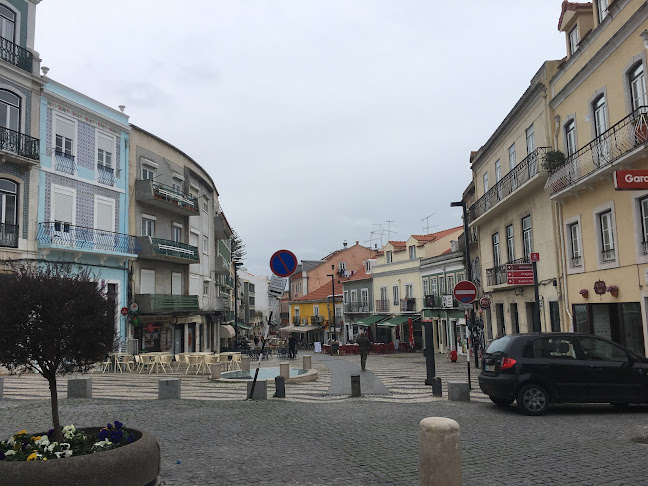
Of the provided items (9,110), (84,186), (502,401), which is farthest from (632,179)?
(84,186)

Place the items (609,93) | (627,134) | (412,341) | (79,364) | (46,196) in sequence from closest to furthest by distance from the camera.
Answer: (79,364) < (627,134) < (609,93) < (46,196) < (412,341)

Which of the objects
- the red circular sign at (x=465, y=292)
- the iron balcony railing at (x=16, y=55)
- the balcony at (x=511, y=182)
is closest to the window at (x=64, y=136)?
the iron balcony railing at (x=16, y=55)

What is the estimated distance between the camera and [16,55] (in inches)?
840

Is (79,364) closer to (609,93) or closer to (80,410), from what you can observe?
(80,410)

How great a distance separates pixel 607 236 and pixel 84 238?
2068 centimetres

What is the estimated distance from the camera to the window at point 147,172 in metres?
29.7

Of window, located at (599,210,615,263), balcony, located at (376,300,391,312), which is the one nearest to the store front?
window, located at (599,210,615,263)

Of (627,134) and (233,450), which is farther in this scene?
(627,134)

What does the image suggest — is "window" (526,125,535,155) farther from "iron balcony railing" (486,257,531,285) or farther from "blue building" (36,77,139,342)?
"blue building" (36,77,139,342)

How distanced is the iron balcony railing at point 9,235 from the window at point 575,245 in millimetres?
20205

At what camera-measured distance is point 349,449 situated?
288 inches

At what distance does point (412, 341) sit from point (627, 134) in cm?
2902

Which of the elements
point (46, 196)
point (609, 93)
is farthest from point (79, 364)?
point (46, 196)

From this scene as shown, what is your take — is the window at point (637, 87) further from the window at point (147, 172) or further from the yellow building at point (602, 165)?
the window at point (147, 172)
